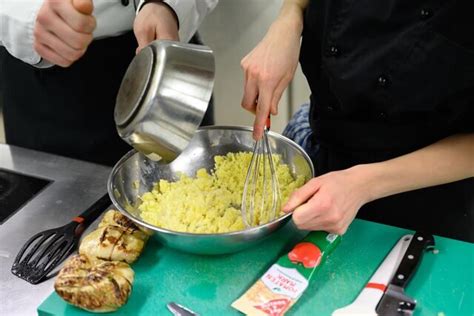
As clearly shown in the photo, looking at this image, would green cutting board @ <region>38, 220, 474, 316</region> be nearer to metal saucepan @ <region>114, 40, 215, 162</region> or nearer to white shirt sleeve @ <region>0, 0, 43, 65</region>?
metal saucepan @ <region>114, 40, 215, 162</region>

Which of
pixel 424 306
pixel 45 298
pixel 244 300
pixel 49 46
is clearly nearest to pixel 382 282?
pixel 424 306

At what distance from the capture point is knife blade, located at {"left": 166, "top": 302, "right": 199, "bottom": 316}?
72 centimetres

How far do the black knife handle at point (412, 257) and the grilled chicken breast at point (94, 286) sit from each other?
0.34 m

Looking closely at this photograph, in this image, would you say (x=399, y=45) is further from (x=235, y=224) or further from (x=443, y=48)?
(x=235, y=224)

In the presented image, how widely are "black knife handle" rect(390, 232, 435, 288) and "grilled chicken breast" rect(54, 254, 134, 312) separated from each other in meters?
0.34

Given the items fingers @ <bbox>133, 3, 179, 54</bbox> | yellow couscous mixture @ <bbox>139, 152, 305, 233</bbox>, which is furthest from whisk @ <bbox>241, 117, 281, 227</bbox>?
fingers @ <bbox>133, 3, 179, 54</bbox>

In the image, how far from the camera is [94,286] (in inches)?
27.6

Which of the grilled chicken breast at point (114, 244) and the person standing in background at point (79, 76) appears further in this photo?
the person standing in background at point (79, 76)

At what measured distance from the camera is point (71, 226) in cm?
86

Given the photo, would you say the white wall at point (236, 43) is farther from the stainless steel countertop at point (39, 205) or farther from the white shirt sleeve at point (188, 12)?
the stainless steel countertop at point (39, 205)

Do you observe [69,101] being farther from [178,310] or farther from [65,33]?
[178,310]

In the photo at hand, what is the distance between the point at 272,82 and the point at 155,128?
8.6 inches

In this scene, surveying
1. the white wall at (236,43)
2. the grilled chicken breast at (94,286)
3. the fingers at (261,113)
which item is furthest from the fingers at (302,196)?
the white wall at (236,43)

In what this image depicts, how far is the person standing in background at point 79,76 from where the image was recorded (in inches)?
Answer: 38.5
